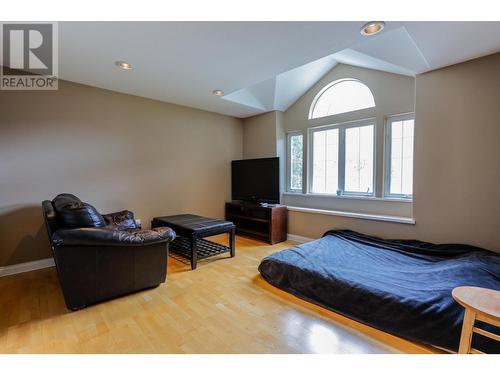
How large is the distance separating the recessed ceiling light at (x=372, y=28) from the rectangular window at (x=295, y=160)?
2.50 metres

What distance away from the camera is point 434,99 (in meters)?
2.84

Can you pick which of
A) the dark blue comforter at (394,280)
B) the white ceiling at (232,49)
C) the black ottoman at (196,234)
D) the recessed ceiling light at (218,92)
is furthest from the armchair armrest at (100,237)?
the recessed ceiling light at (218,92)

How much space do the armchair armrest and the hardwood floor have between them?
55cm

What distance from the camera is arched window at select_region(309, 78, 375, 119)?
375 centimetres

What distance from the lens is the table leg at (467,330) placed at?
127cm

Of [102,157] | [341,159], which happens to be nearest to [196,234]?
[102,157]

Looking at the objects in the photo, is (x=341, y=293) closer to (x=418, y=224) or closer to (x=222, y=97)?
(x=418, y=224)

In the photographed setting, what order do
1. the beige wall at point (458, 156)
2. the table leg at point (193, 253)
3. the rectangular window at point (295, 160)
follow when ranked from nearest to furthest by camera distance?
the beige wall at point (458, 156) < the table leg at point (193, 253) < the rectangular window at point (295, 160)

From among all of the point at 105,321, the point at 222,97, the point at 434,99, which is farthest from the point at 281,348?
the point at 222,97

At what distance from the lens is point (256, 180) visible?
438 cm

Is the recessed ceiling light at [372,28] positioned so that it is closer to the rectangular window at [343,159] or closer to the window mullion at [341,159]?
the rectangular window at [343,159]

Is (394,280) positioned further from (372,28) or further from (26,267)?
(26,267)

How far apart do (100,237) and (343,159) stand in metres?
3.54

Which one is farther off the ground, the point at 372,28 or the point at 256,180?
the point at 372,28
